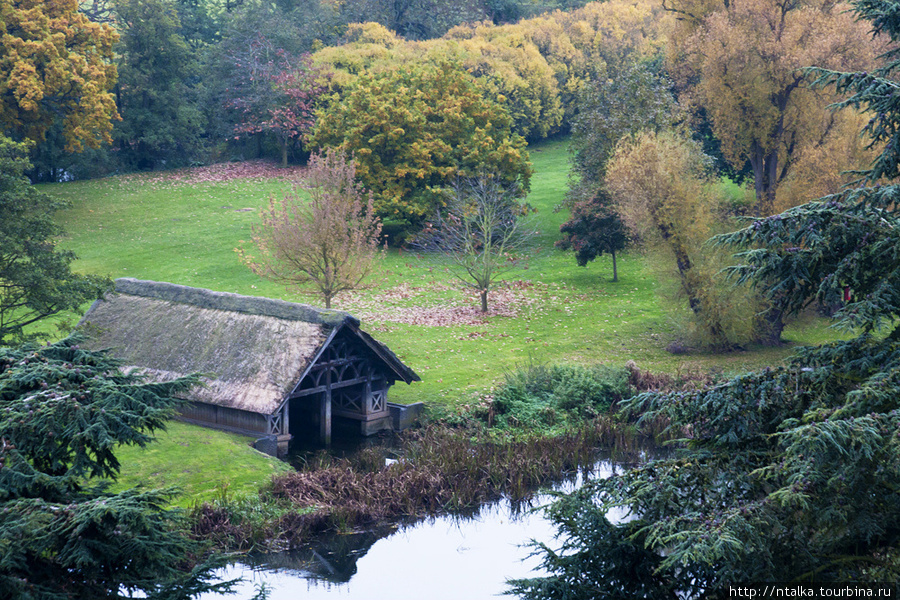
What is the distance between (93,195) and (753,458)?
156 ft

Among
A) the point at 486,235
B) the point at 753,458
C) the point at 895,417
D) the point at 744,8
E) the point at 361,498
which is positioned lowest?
the point at 361,498

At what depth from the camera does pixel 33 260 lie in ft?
64.5

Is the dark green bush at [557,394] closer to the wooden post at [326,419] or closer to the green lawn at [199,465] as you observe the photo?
the wooden post at [326,419]

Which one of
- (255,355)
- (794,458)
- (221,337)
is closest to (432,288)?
(221,337)

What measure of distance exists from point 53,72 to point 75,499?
1620 inches

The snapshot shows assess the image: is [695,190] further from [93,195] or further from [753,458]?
[93,195]

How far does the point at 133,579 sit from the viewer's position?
7.32 metres

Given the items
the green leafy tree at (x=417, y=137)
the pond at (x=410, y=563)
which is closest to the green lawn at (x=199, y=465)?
the pond at (x=410, y=563)

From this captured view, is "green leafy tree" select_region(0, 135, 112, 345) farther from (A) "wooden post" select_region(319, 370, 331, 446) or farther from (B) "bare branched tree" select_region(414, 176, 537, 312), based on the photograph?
(B) "bare branched tree" select_region(414, 176, 537, 312)

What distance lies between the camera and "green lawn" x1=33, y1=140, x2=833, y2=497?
88.3 feet

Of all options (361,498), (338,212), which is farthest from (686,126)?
(361,498)

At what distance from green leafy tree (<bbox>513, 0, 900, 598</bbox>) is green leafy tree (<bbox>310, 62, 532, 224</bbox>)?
32390mm

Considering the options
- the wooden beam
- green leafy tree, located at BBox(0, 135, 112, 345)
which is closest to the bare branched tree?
the wooden beam

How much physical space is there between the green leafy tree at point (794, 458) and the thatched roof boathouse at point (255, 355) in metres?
13.2
